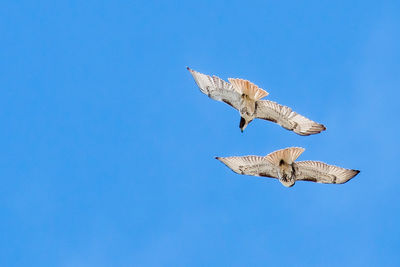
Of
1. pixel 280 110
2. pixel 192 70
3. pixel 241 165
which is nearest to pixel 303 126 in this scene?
pixel 280 110

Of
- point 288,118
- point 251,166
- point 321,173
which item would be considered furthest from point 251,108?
point 321,173

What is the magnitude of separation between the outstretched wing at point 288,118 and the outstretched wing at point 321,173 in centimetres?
105

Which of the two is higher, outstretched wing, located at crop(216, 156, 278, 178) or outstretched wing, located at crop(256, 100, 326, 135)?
outstretched wing, located at crop(256, 100, 326, 135)

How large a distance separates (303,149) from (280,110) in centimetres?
230

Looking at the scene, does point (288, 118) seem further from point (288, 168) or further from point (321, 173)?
point (321, 173)

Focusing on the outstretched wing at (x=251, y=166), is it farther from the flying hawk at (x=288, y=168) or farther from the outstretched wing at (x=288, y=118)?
the outstretched wing at (x=288, y=118)

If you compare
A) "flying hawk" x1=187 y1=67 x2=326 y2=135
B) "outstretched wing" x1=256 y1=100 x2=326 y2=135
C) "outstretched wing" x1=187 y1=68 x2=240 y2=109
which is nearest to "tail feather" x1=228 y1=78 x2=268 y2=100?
"flying hawk" x1=187 y1=67 x2=326 y2=135

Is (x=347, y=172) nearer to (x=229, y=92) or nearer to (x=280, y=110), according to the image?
(x=280, y=110)

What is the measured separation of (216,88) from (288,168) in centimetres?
318

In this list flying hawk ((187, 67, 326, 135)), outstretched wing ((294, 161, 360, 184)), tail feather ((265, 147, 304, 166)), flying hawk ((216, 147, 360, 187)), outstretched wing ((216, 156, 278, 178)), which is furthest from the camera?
outstretched wing ((216, 156, 278, 178))

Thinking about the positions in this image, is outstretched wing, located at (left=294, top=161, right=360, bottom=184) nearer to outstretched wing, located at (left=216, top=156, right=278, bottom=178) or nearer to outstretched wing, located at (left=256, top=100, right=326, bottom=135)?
outstretched wing, located at (left=216, top=156, right=278, bottom=178)

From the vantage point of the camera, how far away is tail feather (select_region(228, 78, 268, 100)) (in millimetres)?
19312

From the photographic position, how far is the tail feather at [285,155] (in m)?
19.3

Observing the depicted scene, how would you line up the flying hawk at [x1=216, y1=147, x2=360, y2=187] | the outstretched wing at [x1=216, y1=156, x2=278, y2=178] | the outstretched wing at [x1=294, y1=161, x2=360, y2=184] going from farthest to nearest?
the outstretched wing at [x1=216, y1=156, x2=278, y2=178]
the outstretched wing at [x1=294, y1=161, x2=360, y2=184]
the flying hawk at [x1=216, y1=147, x2=360, y2=187]
